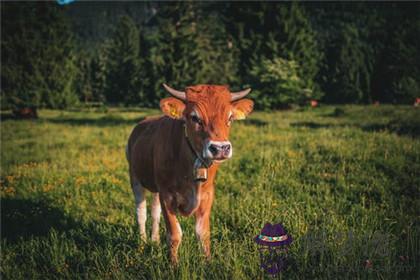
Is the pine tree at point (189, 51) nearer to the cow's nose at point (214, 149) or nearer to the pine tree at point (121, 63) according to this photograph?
the pine tree at point (121, 63)

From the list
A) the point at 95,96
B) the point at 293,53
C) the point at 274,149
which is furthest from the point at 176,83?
the point at 95,96

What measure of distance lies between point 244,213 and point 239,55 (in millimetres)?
27997


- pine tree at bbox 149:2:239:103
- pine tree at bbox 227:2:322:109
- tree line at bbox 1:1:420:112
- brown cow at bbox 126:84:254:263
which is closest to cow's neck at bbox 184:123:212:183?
brown cow at bbox 126:84:254:263

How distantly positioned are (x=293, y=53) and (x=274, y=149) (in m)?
23.7

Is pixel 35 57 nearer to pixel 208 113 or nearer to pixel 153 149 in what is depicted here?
pixel 153 149

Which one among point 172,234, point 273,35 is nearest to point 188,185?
point 172,234

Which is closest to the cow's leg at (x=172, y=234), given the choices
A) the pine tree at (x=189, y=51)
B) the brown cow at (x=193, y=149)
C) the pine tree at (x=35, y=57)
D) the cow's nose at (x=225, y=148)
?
the brown cow at (x=193, y=149)

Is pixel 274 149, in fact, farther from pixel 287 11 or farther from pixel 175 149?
pixel 287 11

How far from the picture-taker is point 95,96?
60.4m

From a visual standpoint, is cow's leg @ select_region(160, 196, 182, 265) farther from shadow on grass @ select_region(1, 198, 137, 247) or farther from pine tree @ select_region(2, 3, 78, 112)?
pine tree @ select_region(2, 3, 78, 112)

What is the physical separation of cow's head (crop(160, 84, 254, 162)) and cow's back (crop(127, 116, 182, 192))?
1.59ft

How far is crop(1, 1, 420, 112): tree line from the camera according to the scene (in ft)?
79.2

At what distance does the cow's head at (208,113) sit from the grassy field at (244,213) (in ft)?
3.38

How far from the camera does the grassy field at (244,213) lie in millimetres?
3291
